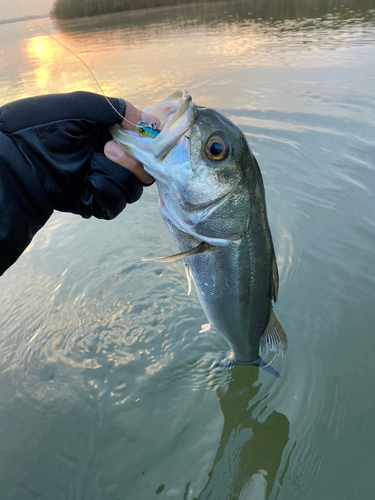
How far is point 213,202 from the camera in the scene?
182 centimetres

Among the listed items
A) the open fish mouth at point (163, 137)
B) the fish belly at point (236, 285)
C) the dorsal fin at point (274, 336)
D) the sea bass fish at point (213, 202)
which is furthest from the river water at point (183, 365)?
the open fish mouth at point (163, 137)

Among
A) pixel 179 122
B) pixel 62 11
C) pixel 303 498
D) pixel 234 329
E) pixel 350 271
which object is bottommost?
pixel 303 498

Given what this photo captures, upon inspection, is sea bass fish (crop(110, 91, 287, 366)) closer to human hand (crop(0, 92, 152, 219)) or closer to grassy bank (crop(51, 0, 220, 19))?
human hand (crop(0, 92, 152, 219))

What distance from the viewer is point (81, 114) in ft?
5.77

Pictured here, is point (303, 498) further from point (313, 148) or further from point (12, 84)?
point (12, 84)

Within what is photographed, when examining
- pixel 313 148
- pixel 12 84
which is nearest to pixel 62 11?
pixel 12 84

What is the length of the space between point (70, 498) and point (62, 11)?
124 feet

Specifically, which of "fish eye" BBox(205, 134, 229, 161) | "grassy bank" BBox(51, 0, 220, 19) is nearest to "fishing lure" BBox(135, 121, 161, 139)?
"fish eye" BBox(205, 134, 229, 161)

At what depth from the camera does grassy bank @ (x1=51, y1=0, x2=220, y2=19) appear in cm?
2902

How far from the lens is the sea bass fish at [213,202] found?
1.72m

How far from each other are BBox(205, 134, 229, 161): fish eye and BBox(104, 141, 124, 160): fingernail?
479 millimetres

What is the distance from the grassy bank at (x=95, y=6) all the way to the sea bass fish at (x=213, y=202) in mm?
32092

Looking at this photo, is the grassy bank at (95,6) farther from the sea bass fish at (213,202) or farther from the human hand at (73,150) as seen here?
the sea bass fish at (213,202)

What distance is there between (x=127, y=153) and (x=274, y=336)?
147cm
